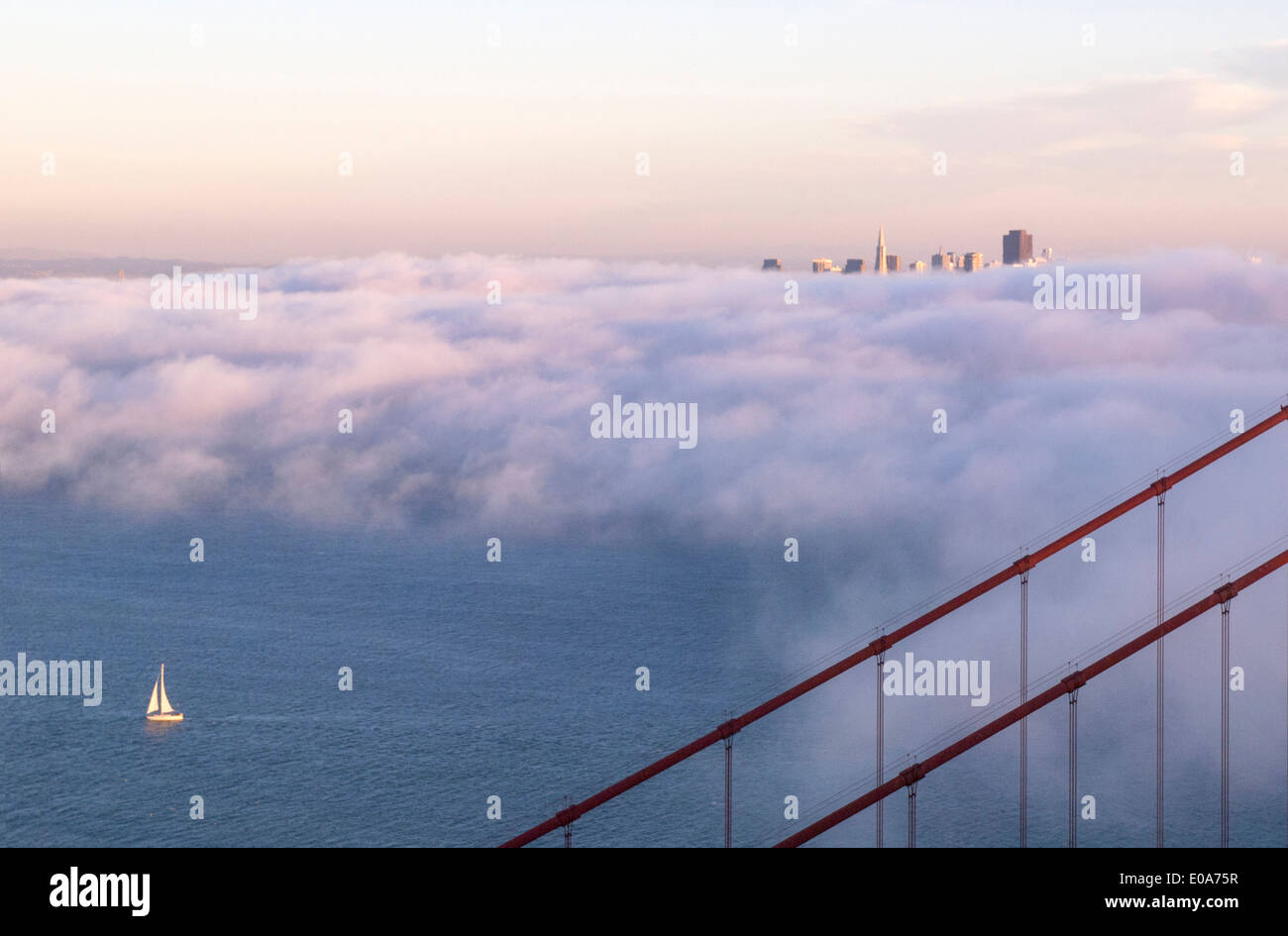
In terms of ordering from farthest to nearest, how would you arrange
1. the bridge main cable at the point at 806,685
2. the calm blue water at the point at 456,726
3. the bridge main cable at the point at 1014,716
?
the calm blue water at the point at 456,726 < the bridge main cable at the point at 806,685 < the bridge main cable at the point at 1014,716

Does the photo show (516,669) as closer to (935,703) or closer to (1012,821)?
(935,703)

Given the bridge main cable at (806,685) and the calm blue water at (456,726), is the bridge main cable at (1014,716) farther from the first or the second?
the calm blue water at (456,726)

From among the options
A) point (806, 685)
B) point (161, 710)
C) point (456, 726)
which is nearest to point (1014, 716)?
point (806, 685)

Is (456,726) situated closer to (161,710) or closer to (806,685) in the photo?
(161,710)

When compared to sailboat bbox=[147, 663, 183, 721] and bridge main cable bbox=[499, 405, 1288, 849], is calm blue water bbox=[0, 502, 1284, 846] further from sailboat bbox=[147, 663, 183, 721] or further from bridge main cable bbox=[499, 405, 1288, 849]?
bridge main cable bbox=[499, 405, 1288, 849]

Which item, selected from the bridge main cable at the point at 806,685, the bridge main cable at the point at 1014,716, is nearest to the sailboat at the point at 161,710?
the bridge main cable at the point at 806,685

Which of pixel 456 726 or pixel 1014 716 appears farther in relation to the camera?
pixel 456 726

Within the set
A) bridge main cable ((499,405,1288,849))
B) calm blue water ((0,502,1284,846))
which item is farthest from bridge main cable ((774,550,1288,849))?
calm blue water ((0,502,1284,846))

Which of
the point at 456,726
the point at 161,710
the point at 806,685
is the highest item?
the point at 161,710

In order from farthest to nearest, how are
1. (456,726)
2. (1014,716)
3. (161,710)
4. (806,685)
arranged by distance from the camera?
1. (161,710)
2. (456,726)
3. (806,685)
4. (1014,716)
